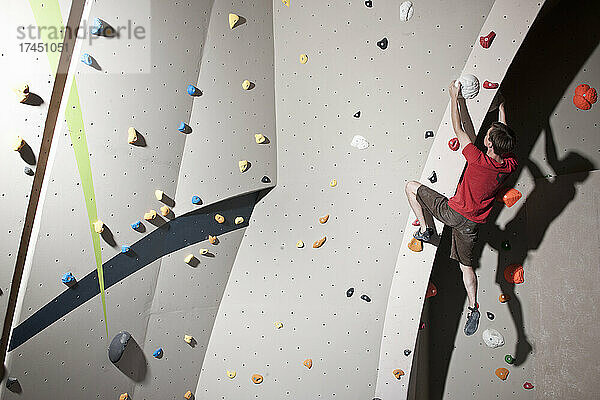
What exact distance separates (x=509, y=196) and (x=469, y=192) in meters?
0.84

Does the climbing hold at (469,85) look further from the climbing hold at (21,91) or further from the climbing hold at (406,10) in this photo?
the climbing hold at (21,91)

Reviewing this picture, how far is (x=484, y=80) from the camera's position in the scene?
293 cm

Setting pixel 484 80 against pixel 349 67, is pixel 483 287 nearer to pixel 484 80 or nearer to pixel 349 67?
pixel 484 80

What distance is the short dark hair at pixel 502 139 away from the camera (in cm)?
274

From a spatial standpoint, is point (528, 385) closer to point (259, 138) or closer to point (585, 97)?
point (585, 97)

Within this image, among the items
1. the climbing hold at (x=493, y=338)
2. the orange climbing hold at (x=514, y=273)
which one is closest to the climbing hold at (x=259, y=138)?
the orange climbing hold at (x=514, y=273)

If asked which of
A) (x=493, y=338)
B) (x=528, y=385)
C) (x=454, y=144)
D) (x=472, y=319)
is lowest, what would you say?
(x=528, y=385)

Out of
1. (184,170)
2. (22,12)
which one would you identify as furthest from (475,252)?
(22,12)

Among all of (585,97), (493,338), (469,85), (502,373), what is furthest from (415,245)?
(585,97)

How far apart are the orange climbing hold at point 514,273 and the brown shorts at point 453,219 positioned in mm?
758

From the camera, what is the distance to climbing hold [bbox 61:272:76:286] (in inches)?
Answer: 109

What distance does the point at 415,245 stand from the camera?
3199mm

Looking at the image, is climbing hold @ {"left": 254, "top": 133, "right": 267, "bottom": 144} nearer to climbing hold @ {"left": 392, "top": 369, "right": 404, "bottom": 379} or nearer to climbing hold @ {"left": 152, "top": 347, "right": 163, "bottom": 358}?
climbing hold @ {"left": 152, "top": 347, "right": 163, "bottom": 358}

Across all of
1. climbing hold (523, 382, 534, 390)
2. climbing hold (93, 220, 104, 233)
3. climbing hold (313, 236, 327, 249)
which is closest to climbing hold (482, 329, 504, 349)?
climbing hold (523, 382, 534, 390)
